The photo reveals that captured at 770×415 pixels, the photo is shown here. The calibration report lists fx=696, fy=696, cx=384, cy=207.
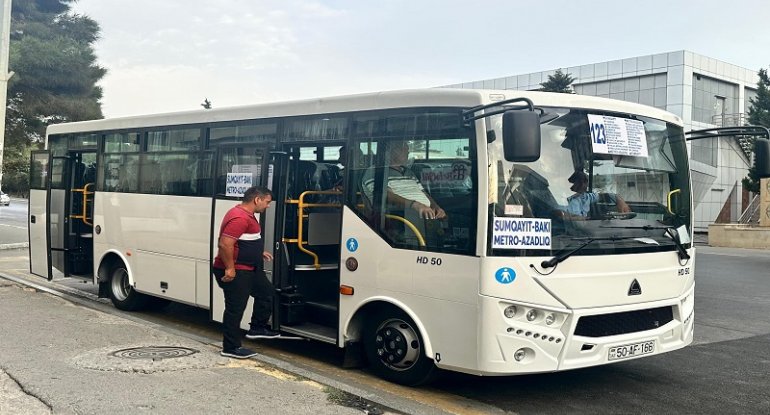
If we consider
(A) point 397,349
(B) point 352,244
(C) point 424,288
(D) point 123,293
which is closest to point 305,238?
(B) point 352,244

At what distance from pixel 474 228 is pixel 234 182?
3.40 metres

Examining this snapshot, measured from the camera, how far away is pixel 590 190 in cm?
575

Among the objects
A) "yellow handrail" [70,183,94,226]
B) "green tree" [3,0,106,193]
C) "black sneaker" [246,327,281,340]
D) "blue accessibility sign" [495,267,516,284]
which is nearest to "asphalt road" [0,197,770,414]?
"black sneaker" [246,327,281,340]

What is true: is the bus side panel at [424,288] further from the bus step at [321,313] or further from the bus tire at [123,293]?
the bus tire at [123,293]

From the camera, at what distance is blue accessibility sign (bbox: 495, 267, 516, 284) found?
5391mm

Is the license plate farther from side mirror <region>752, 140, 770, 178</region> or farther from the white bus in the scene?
side mirror <region>752, 140, 770, 178</region>

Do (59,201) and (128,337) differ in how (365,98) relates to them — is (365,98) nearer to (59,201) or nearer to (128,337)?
(128,337)

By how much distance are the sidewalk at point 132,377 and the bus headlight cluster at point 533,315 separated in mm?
1387

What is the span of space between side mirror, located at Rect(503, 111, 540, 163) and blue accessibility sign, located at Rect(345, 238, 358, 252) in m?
1.89

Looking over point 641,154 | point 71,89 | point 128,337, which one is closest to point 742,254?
point 641,154

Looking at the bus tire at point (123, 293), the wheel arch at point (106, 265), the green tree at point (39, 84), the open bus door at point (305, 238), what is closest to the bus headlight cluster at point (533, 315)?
the open bus door at point (305, 238)

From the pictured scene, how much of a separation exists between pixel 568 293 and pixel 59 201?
8.32 meters

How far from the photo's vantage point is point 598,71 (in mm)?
40812

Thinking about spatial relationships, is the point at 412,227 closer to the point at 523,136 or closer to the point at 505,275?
the point at 505,275
